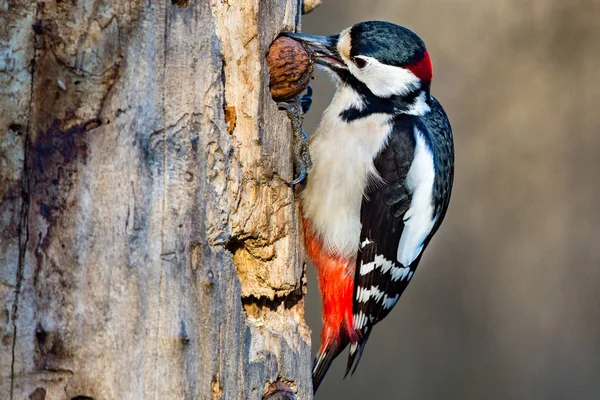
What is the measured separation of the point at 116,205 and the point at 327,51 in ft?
3.64

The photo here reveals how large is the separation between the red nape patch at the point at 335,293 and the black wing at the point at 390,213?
0.13 feet

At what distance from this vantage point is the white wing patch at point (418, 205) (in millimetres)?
2660

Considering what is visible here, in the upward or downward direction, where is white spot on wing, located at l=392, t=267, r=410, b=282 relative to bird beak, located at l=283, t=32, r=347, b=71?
downward

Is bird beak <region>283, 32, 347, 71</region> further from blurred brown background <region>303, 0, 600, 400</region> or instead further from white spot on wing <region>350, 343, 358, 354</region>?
blurred brown background <region>303, 0, 600, 400</region>

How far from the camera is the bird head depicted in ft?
8.30

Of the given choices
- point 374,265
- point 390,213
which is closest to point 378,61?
point 390,213

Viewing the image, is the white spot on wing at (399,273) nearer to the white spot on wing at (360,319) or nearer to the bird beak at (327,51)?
the white spot on wing at (360,319)

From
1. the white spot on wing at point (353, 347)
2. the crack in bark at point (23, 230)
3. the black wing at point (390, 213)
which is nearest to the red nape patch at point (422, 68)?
the black wing at point (390, 213)

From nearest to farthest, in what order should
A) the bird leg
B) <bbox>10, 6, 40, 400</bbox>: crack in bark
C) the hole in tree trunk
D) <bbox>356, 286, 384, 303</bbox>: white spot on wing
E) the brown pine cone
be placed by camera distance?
<bbox>10, 6, 40, 400</bbox>: crack in bark
the hole in tree trunk
the brown pine cone
the bird leg
<bbox>356, 286, 384, 303</bbox>: white spot on wing

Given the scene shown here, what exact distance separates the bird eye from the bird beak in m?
0.05

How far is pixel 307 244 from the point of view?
263cm

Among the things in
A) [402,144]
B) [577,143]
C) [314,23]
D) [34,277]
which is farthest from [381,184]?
[577,143]

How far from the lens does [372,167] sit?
8.54 ft

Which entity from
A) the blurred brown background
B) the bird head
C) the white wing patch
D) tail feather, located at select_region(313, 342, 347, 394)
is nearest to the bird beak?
the bird head
